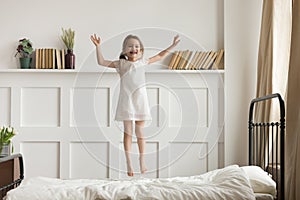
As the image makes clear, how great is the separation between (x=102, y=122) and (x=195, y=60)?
1014 millimetres

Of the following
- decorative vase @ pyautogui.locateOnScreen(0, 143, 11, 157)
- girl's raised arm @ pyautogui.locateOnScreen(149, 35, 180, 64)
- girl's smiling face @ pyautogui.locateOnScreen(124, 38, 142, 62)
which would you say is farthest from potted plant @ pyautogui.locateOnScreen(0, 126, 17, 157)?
girl's raised arm @ pyautogui.locateOnScreen(149, 35, 180, 64)

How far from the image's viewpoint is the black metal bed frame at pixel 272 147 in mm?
2994

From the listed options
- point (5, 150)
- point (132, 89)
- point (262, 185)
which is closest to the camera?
point (262, 185)

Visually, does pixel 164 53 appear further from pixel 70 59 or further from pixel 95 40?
pixel 70 59

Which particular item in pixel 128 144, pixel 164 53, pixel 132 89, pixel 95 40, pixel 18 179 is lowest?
pixel 18 179

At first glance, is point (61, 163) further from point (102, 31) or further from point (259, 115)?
point (259, 115)

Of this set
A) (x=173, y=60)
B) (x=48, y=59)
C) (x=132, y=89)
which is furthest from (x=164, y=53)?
(x=48, y=59)

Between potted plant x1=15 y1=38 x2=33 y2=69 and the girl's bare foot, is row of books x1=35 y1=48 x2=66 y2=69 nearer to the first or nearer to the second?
potted plant x1=15 y1=38 x2=33 y2=69

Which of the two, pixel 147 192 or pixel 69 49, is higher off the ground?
pixel 69 49

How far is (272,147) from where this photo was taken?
3.28 m

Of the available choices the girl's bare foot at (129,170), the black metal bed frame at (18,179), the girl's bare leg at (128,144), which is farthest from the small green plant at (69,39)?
the black metal bed frame at (18,179)

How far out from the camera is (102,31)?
191 inches

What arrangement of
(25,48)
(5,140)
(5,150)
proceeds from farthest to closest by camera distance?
(25,48)
(5,150)
(5,140)

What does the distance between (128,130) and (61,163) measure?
2.24ft
